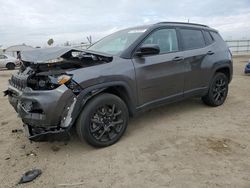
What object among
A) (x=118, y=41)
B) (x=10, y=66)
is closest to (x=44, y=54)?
(x=118, y=41)

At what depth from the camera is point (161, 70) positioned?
4609 mm

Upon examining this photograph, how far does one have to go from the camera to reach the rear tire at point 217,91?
579 cm

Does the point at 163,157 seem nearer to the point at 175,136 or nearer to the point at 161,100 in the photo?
the point at 175,136

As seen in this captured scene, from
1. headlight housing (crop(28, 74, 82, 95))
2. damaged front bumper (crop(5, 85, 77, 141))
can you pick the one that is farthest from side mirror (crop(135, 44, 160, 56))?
damaged front bumper (crop(5, 85, 77, 141))

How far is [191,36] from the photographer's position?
539cm

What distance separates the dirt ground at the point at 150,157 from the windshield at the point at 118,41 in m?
1.37

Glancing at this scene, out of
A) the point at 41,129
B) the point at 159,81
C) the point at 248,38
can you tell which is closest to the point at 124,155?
the point at 41,129

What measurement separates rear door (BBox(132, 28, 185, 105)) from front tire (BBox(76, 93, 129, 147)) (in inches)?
18.9

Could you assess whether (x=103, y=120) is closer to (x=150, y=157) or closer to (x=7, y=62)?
(x=150, y=157)

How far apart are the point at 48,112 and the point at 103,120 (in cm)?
81

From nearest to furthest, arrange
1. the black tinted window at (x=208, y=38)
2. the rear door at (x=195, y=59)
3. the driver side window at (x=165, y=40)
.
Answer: the driver side window at (x=165, y=40), the rear door at (x=195, y=59), the black tinted window at (x=208, y=38)

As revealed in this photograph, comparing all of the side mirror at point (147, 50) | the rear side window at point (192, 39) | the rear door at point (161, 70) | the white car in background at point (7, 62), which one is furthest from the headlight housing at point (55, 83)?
the white car in background at point (7, 62)

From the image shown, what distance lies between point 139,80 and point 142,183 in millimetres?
1718

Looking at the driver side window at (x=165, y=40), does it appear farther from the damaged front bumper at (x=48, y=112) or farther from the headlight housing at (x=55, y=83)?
the damaged front bumper at (x=48, y=112)
